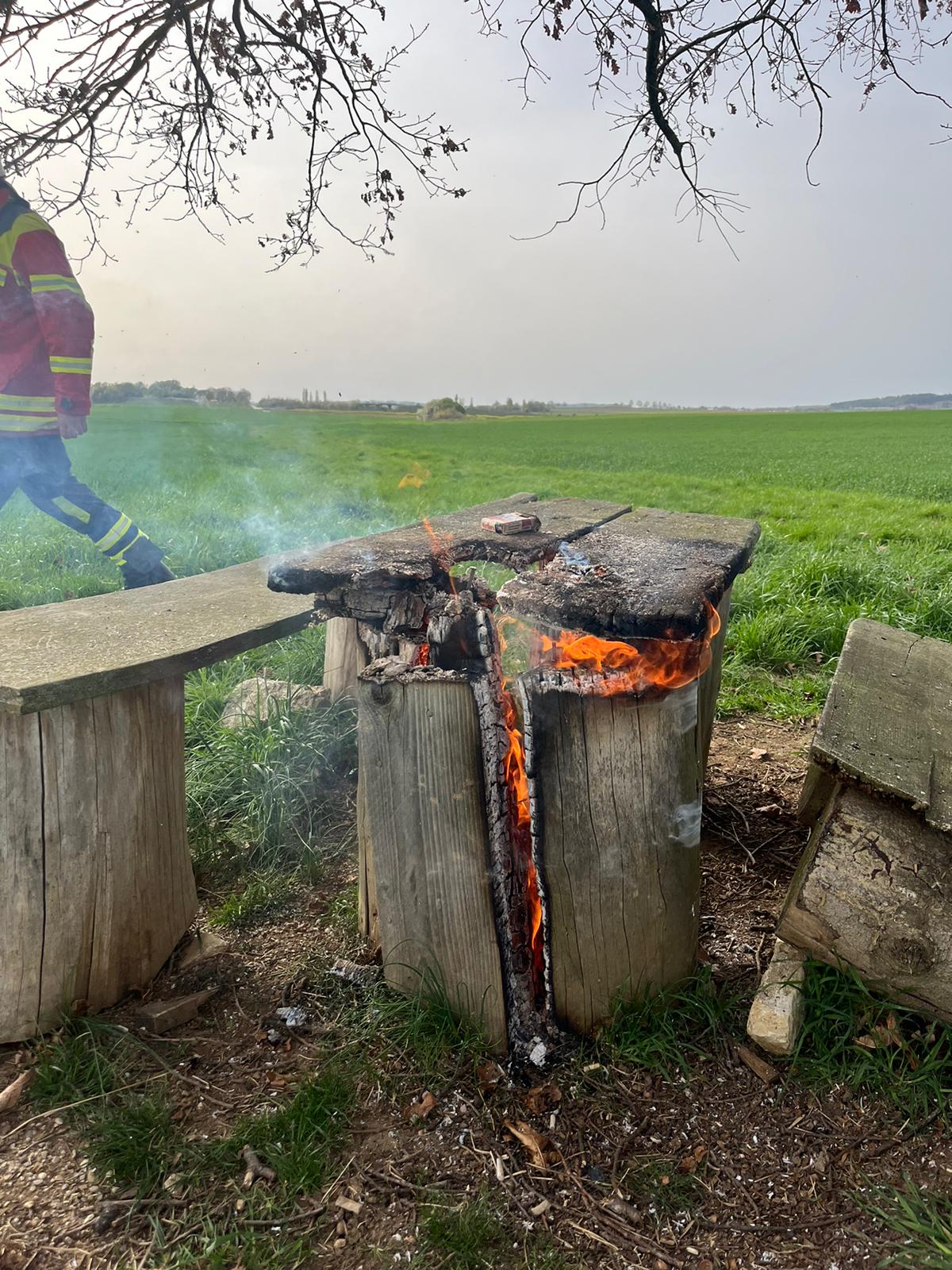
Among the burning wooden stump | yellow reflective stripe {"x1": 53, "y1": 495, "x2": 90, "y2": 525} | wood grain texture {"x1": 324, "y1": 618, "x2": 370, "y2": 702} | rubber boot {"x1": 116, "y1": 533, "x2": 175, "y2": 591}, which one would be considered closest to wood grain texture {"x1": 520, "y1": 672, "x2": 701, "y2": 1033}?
the burning wooden stump

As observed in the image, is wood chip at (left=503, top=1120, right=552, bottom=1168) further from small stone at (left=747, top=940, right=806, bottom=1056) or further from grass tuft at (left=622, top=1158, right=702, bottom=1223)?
small stone at (left=747, top=940, right=806, bottom=1056)

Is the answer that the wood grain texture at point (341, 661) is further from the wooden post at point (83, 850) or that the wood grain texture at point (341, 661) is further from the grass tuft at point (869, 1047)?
the grass tuft at point (869, 1047)

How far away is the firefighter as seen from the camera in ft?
10.5

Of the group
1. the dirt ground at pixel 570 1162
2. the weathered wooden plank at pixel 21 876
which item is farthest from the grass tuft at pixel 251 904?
the weathered wooden plank at pixel 21 876

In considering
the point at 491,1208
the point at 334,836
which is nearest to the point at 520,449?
the point at 334,836

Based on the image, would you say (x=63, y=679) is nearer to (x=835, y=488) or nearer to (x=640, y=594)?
(x=640, y=594)

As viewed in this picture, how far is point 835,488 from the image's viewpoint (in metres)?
13.8

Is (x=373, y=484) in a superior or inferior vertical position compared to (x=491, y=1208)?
superior

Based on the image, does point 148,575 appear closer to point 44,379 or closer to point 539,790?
point 44,379

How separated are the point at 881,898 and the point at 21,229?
3865 millimetres

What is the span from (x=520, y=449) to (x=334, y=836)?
18297 mm

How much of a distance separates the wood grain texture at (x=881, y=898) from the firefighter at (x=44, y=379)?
3.39 metres

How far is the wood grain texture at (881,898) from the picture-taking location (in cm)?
175

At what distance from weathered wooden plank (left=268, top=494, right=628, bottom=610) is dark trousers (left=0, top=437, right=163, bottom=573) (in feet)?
6.10
